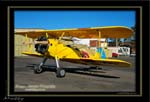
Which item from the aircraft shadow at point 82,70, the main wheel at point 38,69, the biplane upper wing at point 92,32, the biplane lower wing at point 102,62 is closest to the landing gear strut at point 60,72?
the aircraft shadow at point 82,70

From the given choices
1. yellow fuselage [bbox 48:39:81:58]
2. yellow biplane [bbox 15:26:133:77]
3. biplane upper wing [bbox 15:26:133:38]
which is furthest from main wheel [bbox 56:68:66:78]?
yellow fuselage [bbox 48:39:81:58]

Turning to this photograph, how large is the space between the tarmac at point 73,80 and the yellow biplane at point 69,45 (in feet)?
0.57

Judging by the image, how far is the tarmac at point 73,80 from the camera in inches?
291

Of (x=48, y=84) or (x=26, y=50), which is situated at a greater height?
(x=26, y=50)

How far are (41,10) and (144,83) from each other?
108 inches

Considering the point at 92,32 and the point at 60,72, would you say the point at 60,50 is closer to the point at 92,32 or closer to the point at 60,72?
the point at 92,32

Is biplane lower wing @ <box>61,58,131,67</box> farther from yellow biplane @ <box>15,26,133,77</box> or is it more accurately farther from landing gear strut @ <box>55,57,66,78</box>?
landing gear strut @ <box>55,57,66,78</box>

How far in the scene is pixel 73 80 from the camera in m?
7.79

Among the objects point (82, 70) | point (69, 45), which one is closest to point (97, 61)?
point (82, 70)

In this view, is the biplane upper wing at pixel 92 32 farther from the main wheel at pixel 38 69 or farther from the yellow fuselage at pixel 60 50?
the yellow fuselage at pixel 60 50

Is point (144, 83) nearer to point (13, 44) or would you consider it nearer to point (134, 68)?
point (134, 68)

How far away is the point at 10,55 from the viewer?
7191mm

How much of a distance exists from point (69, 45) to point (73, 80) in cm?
163

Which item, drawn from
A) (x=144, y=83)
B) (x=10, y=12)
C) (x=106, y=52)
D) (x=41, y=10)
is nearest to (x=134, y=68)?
(x=144, y=83)
